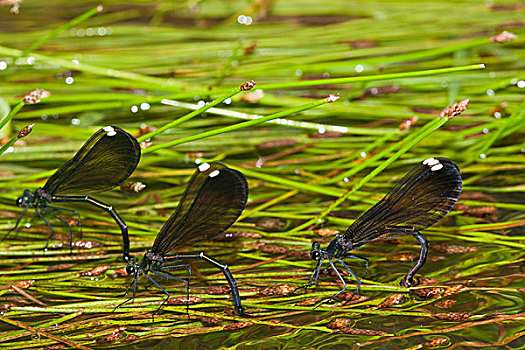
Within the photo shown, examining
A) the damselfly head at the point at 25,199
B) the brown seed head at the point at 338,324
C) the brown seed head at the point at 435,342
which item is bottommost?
the brown seed head at the point at 435,342

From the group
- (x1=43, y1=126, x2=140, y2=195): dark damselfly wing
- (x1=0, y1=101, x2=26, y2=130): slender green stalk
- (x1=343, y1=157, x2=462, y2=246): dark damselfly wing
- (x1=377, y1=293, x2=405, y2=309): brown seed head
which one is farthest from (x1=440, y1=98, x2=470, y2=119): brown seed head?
(x1=0, y1=101, x2=26, y2=130): slender green stalk

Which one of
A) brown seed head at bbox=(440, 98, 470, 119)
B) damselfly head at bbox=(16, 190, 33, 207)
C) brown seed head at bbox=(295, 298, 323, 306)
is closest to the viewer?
brown seed head at bbox=(440, 98, 470, 119)

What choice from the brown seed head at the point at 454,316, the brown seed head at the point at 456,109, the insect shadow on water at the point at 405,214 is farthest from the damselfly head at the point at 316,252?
the brown seed head at the point at 456,109

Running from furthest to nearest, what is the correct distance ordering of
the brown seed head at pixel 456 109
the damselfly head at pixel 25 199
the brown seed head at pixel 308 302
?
1. the damselfly head at pixel 25 199
2. the brown seed head at pixel 308 302
3. the brown seed head at pixel 456 109

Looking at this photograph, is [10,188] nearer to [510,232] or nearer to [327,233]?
[327,233]

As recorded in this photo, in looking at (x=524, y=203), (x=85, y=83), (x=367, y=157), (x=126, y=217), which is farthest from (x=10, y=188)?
(x=524, y=203)

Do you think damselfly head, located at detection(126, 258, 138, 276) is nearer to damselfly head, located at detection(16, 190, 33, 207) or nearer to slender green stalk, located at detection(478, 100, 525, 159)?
damselfly head, located at detection(16, 190, 33, 207)

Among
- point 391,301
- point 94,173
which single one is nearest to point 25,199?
point 94,173

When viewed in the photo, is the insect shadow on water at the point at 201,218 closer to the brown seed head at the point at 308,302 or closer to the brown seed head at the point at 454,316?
the brown seed head at the point at 308,302
